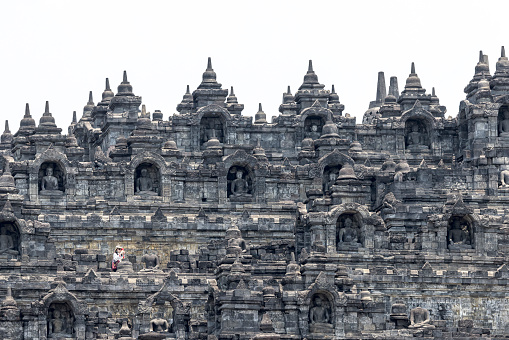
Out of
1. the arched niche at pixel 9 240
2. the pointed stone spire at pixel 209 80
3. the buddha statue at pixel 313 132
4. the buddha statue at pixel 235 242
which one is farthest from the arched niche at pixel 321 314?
the pointed stone spire at pixel 209 80

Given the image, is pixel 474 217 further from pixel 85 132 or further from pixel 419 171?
pixel 85 132

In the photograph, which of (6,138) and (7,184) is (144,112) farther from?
(6,138)

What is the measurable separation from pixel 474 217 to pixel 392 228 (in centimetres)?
584

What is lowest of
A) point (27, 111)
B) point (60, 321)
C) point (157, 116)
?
point (60, 321)

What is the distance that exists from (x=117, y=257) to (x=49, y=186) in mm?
8594

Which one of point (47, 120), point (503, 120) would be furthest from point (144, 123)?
point (503, 120)

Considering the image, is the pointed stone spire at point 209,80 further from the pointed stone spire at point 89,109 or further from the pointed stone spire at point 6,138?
the pointed stone spire at point 6,138

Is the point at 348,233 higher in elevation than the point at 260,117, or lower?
lower

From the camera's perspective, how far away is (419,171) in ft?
518

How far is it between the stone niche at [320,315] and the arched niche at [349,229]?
822 centimetres

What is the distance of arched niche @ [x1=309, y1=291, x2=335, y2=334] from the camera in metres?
142

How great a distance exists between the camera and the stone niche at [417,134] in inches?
6585

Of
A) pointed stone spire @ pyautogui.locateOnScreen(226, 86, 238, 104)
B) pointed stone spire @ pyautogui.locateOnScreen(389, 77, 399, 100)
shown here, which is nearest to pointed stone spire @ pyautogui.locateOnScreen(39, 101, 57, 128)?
pointed stone spire @ pyautogui.locateOnScreen(226, 86, 238, 104)

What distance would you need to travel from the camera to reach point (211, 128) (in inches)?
6486
